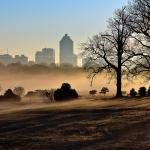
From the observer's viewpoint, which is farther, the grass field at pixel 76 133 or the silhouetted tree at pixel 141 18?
the silhouetted tree at pixel 141 18

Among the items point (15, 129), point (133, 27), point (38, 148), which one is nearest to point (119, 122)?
point (15, 129)

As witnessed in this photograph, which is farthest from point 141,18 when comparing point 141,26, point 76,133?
point 76,133

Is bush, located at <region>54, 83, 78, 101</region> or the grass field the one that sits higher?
bush, located at <region>54, 83, 78, 101</region>

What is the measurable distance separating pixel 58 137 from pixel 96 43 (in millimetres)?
51658

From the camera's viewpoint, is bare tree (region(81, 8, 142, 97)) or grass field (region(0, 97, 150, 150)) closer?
grass field (region(0, 97, 150, 150))

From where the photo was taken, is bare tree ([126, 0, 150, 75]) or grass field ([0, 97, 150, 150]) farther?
bare tree ([126, 0, 150, 75])

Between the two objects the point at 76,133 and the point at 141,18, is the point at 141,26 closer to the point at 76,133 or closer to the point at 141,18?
the point at 141,18

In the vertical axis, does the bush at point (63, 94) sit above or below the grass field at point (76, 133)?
above

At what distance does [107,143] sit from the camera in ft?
80.1

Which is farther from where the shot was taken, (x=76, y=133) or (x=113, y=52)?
(x=113, y=52)

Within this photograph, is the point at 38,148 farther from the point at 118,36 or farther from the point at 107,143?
the point at 118,36

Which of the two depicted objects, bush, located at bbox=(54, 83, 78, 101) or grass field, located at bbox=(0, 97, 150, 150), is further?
bush, located at bbox=(54, 83, 78, 101)

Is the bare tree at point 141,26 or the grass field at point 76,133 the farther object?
the bare tree at point 141,26

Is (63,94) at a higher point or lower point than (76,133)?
higher
